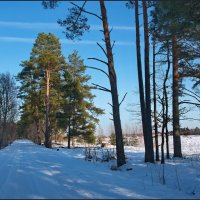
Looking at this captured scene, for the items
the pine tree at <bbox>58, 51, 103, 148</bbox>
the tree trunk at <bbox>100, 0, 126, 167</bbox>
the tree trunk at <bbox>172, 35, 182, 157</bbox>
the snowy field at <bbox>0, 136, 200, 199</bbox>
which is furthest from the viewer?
the pine tree at <bbox>58, 51, 103, 148</bbox>

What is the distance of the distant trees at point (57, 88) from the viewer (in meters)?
38.5

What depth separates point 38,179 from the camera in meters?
10.9

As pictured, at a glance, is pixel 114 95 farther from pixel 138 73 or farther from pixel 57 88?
pixel 57 88

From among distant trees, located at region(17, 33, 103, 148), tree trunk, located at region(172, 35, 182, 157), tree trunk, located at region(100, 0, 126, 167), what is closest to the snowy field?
tree trunk, located at region(100, 0, 126, 167)

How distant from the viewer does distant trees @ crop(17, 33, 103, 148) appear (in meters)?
38.5

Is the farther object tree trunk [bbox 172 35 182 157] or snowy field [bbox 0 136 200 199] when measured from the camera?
tree trunk [bbox 172 35 182 157]

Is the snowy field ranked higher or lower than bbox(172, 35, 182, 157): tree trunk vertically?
lower

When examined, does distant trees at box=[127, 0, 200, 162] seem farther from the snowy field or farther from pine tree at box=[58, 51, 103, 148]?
pine tree at box=[58, 51, 103, 148]

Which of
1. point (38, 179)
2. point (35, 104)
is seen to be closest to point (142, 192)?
point (38, 179)

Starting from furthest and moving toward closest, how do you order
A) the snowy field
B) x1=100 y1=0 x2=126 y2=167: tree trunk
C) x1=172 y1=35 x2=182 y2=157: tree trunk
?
x1=172 y1=35 x2=182 y2=157: tree trunk < x1=100 y1=0 x2=126 y2=167: tree trunk < the snowy field

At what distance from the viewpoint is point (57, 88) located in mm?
43094

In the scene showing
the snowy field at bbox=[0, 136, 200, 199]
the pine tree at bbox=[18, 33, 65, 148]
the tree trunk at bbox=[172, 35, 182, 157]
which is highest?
the pine tree at bbox=[18, 33, 65, 148]

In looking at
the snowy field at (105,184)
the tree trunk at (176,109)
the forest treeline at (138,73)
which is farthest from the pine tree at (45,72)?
the snowy field at (105,184)

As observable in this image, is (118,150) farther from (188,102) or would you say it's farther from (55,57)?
(55,57)
